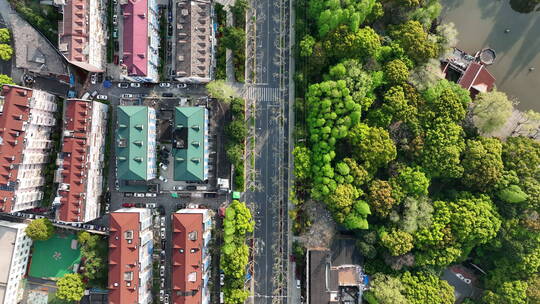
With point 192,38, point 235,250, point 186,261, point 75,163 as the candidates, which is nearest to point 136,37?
point 192,38

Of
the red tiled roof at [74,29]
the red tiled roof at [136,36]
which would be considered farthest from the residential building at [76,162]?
the red tiled roof at [136,36]

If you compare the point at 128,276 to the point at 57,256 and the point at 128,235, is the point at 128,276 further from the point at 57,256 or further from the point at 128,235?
the point at 57,256

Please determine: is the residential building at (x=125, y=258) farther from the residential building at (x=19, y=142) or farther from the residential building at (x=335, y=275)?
the residential building at (x=335, y=275)

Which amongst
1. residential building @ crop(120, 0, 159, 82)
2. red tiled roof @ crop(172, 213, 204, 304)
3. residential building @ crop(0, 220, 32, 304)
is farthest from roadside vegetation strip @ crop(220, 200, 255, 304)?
residential building @ crop(0, 220, 32, 304)

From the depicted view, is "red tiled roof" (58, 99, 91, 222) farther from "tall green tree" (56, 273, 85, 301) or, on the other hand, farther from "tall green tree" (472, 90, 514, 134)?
"tall green tree" (472, 90, 514, 134)

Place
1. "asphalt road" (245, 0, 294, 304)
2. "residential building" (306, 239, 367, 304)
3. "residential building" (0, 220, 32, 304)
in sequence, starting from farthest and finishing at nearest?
"asphalt road" (245, 0, 294, 304), "residential building" (0, 220, 32, 304), "residential building" (306, 239, 367, 304)

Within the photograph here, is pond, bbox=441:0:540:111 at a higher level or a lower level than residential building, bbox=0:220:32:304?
higher

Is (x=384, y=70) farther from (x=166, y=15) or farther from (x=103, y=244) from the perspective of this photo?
(x=103, y=244)
